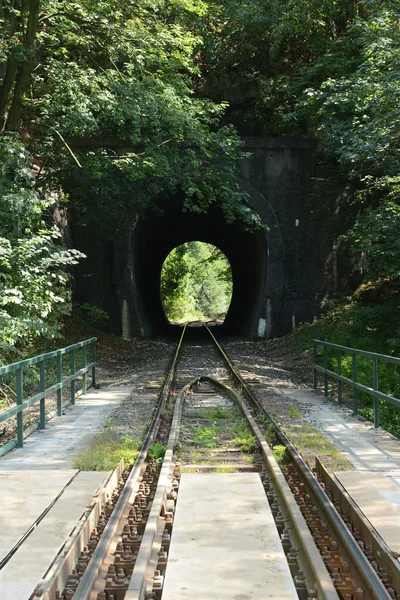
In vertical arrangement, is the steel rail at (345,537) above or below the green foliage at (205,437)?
above

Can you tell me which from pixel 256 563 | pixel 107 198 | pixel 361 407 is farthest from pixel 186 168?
pixel 256 563

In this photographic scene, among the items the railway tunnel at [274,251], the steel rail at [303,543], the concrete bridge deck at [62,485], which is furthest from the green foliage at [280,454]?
the railway tunnel at [274,251]

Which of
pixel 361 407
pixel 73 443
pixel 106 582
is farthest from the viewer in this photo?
pixel 361 407

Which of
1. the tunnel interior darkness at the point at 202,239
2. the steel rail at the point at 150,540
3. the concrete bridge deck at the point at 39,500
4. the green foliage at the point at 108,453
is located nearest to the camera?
the steel rail at the point at 150,540

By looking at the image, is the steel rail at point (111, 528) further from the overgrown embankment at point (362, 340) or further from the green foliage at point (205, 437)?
the overgrown embankment at point (362, 340)

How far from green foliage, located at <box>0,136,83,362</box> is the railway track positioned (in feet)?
7.69

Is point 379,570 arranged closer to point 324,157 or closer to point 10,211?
point 10,211

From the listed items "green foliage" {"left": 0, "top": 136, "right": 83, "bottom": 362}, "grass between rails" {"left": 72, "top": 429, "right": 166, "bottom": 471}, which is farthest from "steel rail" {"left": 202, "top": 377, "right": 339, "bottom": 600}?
"green foliage" {"left": 0, "top": 136, "right": 83, "bottom": 362}

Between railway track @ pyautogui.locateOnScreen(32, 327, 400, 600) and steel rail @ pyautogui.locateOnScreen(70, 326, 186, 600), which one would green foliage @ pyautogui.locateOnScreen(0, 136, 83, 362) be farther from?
steel rail @ pyautogui.locateOnScreen(70, 326, 186, 600)

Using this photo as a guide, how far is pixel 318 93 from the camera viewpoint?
15406 millimetres

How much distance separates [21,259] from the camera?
371 inches

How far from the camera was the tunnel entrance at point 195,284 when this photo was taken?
42.3 metres

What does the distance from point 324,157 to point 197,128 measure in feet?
23.1

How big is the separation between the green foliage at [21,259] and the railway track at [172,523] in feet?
7.69
